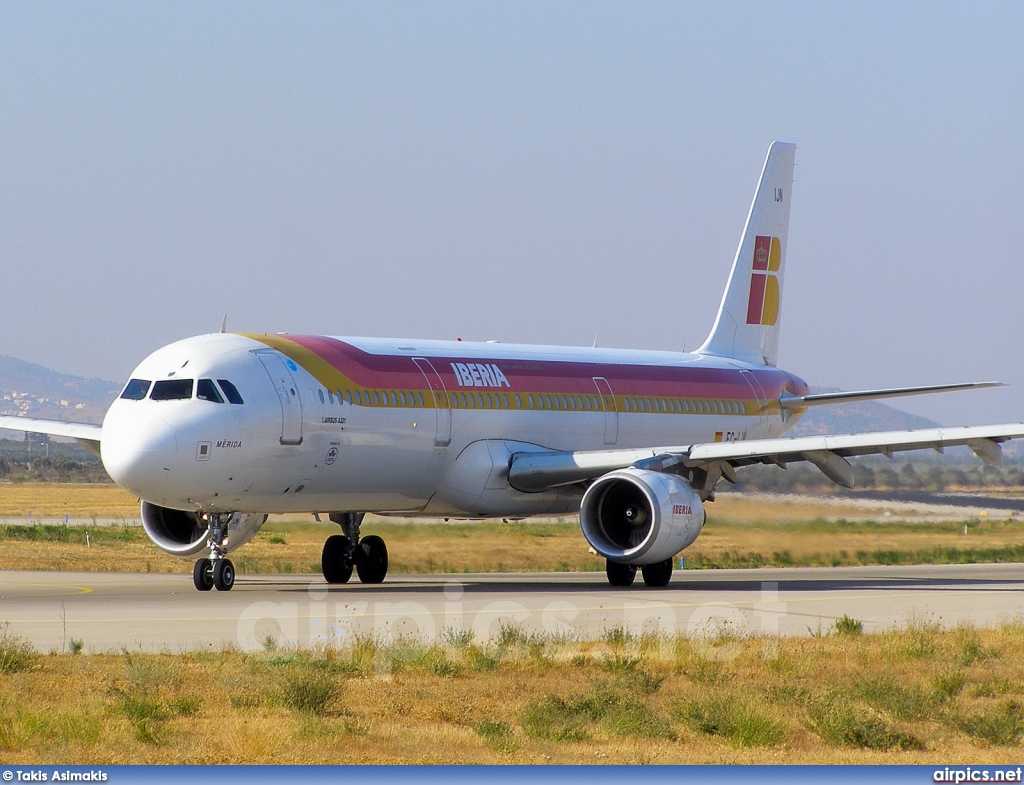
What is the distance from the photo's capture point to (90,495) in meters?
99.1

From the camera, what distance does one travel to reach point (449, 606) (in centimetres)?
2245

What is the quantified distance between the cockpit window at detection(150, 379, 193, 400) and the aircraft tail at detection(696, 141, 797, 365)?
16.4 metres

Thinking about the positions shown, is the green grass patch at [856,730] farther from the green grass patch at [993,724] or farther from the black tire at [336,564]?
the black tire at [336,564]

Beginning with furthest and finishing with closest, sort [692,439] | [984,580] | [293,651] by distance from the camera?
1. [692,439]
2. [984,580]
3. [293,651]

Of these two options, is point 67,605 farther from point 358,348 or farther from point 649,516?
point 649,516

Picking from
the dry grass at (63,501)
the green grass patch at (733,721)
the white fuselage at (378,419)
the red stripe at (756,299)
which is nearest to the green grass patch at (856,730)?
the green grass patch at (733,721)

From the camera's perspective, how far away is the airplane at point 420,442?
24.1 meters

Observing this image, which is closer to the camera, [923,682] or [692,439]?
[923,682]

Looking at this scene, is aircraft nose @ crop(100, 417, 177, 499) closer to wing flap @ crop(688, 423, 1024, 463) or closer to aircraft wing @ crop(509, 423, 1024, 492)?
aircraft wing @ crop(509, 423, 1024, 492)

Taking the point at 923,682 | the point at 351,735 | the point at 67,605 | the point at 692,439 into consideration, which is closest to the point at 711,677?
the point at 923,682

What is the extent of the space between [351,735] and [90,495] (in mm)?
91151

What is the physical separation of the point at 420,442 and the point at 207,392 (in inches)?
175

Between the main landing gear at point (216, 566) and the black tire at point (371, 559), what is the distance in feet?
13.0

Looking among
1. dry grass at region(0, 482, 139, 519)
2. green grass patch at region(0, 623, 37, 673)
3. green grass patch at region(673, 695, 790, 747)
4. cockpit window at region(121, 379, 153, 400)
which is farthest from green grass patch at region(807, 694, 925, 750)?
dry grass at region(0, 482, 139, 519)
